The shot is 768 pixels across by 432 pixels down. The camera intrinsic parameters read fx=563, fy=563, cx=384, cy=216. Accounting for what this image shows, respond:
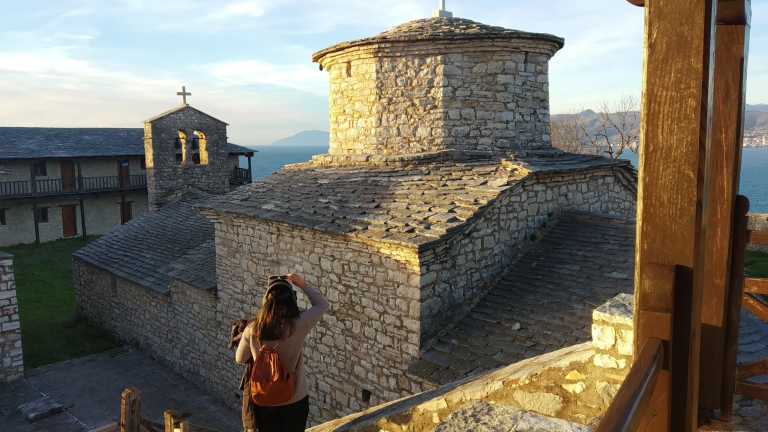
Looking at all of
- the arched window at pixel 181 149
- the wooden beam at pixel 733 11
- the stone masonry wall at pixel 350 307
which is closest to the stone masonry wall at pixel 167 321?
the stone masonry wall at pixel 350 307

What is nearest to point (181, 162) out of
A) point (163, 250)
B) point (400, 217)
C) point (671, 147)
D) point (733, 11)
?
point (163, 250)

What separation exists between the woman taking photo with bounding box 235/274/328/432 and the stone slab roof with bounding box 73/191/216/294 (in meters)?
7.51

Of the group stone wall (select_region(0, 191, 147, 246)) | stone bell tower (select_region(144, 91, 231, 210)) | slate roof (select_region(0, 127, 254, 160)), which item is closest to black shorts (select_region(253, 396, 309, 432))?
stone bell tower (select_region(144, 91, 231, 210))

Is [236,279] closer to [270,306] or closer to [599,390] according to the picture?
[270,306]

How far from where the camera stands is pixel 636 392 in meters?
1.40

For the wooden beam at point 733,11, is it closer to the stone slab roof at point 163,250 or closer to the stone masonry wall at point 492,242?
the stone masonry wall at point 492,242

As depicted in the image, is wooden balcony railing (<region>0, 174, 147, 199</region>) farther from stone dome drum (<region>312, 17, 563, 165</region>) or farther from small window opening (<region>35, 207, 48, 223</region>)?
stone dome drum (<region>312, 17, 563, 165</region>)

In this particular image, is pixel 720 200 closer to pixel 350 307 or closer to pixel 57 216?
pixel 350 307

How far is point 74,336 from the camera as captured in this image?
49.0 feet

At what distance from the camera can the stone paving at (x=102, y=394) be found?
32.2ft

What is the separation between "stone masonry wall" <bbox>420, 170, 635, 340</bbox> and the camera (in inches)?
283

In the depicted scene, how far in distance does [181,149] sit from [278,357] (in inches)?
671

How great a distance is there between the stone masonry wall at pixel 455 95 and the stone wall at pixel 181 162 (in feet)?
32.3

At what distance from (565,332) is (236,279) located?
6171 millimetres
